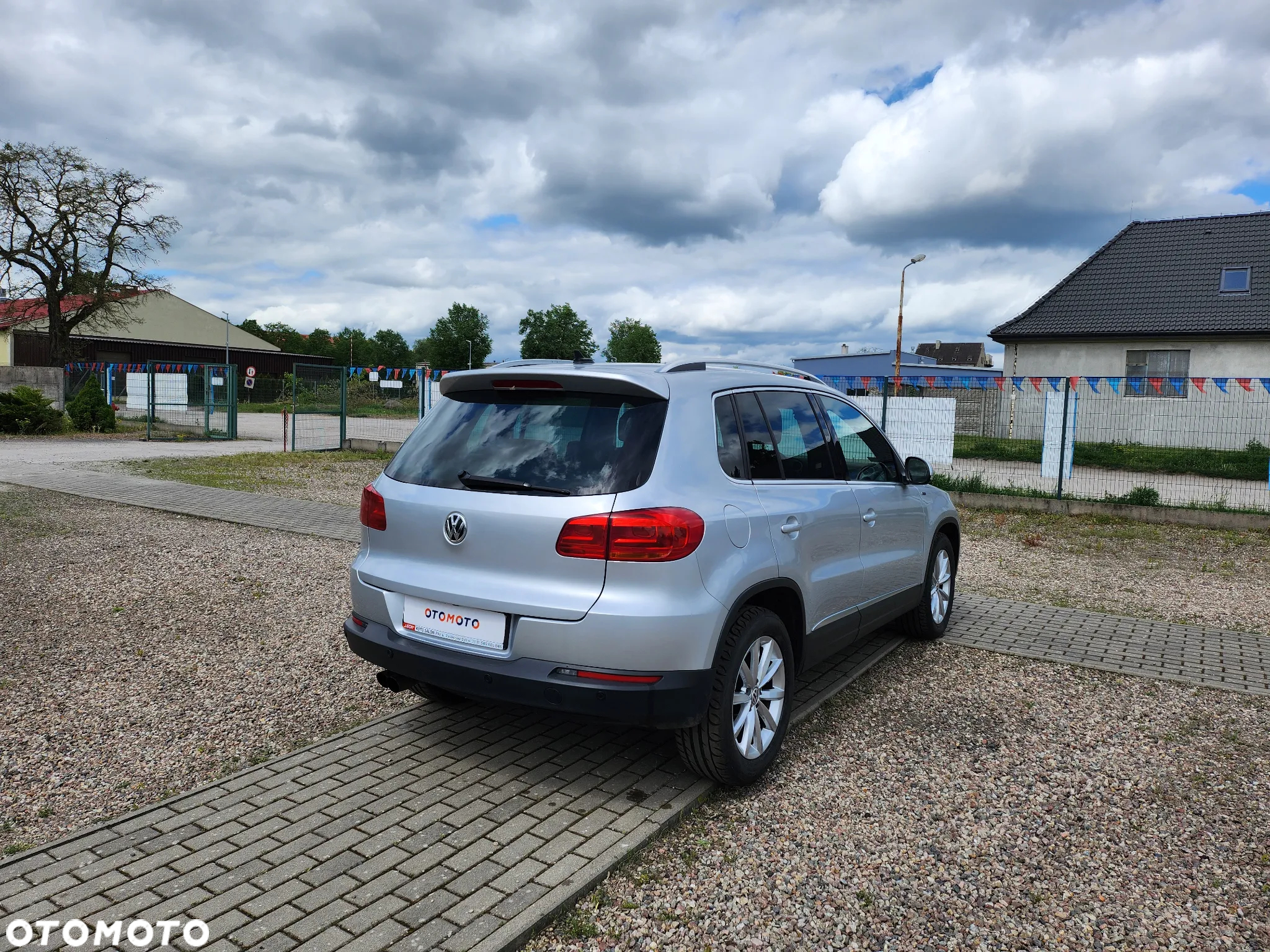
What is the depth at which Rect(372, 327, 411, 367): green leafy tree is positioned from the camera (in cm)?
12733

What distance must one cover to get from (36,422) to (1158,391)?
86.3 feet

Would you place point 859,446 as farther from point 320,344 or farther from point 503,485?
point 320,344

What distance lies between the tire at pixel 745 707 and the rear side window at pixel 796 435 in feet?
2.59

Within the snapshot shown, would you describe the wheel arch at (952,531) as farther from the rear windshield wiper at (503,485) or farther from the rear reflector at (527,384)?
the rear windshield wiper at (503,485)

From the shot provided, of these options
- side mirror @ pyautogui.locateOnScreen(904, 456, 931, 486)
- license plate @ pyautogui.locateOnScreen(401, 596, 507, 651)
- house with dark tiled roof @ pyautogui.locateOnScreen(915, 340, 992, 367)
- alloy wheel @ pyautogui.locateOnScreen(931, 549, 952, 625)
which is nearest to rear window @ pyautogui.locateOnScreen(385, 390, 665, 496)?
license plate @ pyautogui.locateOnScreen(401, 596, 507, 651)

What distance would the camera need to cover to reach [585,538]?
3.30 metres

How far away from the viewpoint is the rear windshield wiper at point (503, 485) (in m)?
3.42

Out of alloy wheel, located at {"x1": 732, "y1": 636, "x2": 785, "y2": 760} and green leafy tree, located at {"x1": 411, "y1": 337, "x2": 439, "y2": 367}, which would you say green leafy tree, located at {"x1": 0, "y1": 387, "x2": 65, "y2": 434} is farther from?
green leafy tree, located at {"x1": 411, "y1": 337, "x2": 439, "y2": 367}

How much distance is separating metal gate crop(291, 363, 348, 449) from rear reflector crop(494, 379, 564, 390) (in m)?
17.3

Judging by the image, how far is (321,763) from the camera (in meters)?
3.90

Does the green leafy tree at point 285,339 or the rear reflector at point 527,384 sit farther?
the green leafy tree at point 285,339

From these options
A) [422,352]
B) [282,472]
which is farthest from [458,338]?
[282,472]

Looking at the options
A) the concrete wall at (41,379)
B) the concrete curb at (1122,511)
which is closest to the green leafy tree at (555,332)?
the concrete wall at (41,379)

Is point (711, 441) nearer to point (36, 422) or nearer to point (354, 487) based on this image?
point (354, 487)
